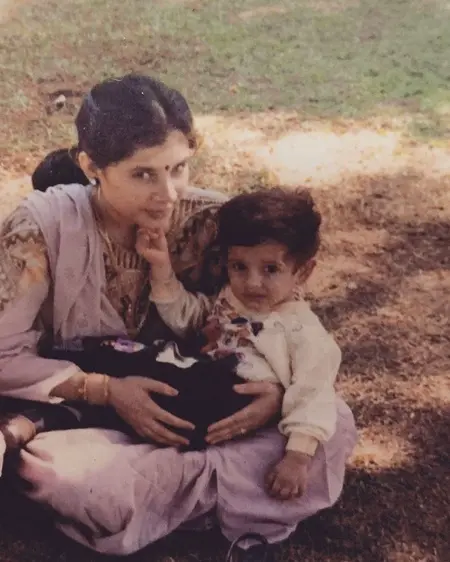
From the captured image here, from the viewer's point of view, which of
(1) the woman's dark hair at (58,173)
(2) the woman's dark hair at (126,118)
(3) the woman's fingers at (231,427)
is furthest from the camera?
(1) the woman's dark hair at (58,173)

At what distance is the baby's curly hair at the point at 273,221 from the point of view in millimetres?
2238

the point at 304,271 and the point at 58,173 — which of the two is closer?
the point at 304,271

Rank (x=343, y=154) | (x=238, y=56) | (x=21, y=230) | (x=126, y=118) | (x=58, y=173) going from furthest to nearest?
1. (x=238, y=56)
2. (x=343, y=154)
3. (x=58, y=173)
4. (x=21, y=230)
5. (x=126, y=118)

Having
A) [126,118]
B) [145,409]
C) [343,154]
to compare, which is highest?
[126,118]

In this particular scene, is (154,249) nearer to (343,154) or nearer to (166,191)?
(166,191)

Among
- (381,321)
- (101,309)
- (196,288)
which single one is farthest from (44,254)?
(381,321)

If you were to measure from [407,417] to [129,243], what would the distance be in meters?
1.05

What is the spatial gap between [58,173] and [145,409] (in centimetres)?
90

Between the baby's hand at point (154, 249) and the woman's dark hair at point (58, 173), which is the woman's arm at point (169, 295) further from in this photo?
the woman's dark hair at point (58, 173)

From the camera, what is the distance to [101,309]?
231 cm

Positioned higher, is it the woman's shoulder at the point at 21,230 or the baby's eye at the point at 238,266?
the woman's shoulder at the point at 21,230

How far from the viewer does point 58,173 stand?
272 centimetres

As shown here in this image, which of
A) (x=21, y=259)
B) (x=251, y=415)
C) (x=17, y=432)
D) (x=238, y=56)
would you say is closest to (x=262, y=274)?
(x=251, y=415)

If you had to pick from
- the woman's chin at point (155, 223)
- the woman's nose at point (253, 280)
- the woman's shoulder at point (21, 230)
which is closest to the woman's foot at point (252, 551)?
the woman's nose at point (253, 280)
